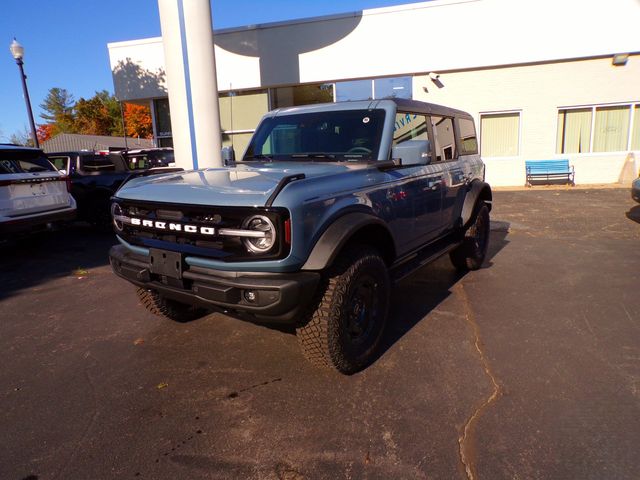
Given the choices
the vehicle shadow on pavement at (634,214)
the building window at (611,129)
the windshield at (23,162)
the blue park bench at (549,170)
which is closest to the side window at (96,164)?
the windshield at (23,162)

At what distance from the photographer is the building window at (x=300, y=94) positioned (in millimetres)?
14977

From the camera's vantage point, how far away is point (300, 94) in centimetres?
1580

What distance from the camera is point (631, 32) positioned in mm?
12594

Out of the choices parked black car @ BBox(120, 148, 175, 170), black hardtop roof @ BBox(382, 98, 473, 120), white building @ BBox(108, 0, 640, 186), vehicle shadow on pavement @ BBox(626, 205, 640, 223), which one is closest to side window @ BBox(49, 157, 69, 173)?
parked black car @ BBox(120, 148, 175, 170)

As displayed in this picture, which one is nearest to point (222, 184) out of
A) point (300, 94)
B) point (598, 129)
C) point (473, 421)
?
point (473, 421)

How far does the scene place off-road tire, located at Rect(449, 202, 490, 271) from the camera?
207 inches

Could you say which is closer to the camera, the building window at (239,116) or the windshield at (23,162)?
the windshield at (23,162)

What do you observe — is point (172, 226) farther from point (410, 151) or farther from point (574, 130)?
point (574, 130)

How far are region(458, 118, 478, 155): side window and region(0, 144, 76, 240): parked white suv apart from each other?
606 centimetres

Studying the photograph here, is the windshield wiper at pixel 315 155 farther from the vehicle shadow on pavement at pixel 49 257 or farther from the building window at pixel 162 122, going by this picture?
the building window at pixel 162 122

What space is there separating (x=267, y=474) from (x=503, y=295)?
3396 mm

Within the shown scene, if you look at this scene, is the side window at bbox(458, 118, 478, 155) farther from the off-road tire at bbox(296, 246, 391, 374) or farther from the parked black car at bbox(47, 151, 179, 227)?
the parked black car at bbox(47, 151, 179, 227)

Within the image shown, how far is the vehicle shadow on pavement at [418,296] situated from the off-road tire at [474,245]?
0.50ft

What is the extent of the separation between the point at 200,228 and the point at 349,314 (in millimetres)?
1174
